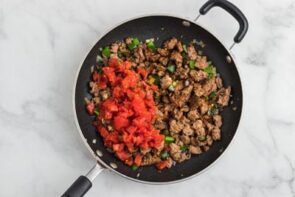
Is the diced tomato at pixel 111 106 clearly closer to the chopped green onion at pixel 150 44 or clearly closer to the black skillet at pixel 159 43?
the black skillet at pixel 159 43

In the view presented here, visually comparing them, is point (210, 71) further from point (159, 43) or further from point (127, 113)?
point (127, 113)

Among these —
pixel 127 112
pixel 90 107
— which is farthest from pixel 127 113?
pixel 90 107

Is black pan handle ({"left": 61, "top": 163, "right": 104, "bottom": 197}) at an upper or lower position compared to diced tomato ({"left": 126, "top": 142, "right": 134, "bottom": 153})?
upper

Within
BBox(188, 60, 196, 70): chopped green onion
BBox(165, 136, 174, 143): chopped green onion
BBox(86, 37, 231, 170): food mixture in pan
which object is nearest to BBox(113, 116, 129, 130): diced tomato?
BBox(86, 37, 231, 170): food mixture in pan

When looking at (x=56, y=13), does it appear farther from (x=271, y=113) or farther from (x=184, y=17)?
(x=271, y=113)

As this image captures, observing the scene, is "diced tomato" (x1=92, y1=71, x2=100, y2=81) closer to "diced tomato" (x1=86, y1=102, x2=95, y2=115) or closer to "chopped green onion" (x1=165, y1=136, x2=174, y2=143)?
"diced tomato" (x1=86, y1=102, x2=95, y2=115)

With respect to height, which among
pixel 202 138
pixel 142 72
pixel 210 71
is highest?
pixel 142 72
